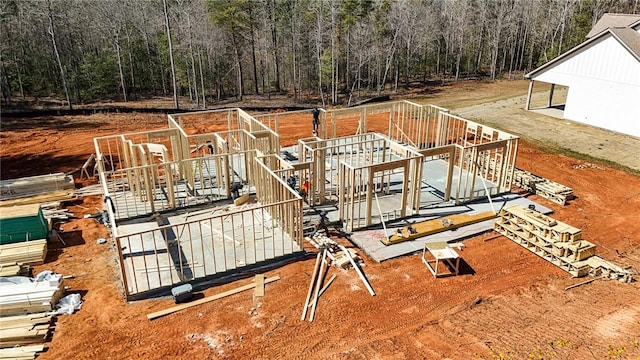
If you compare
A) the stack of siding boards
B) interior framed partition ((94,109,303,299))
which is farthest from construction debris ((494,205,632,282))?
the stack of siding boards

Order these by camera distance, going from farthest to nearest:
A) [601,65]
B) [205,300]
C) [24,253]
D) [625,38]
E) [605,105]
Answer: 1. [605,105]
2. [601,65]
3. [625,38]
4. [24,253]
5. [205,300]

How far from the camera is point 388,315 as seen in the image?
10.4m

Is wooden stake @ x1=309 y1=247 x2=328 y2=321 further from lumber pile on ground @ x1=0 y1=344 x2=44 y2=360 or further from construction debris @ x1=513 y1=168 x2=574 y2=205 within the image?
construction debris @ x1=513 y1=168 x2=574 y2=205

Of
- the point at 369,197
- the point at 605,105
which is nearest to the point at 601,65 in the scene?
the point at 605,105

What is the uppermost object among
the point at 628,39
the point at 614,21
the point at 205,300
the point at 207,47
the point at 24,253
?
the point at 614,21

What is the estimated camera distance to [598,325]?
1011 cm

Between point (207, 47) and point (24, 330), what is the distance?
84.8ft

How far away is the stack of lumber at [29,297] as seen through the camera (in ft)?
32.8

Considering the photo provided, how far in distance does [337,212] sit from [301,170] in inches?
73.9

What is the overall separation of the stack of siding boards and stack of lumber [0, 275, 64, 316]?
6.07 m

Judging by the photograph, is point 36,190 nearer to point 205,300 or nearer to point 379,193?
point 205,300

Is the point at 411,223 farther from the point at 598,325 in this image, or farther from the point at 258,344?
the point at 258,344

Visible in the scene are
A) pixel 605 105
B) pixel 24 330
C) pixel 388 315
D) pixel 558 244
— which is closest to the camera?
pixel 24 330

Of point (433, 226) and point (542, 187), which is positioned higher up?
point (542, 187)
